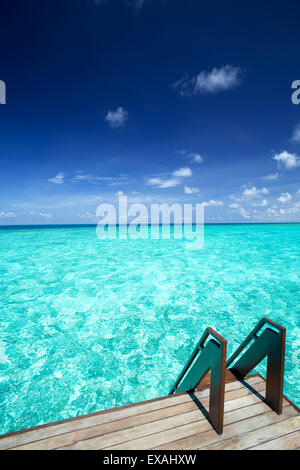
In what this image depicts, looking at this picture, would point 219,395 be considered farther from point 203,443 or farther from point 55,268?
point 55,268

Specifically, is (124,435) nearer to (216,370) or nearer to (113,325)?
(216,370)

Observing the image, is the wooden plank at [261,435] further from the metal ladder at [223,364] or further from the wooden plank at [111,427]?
the wooden plank at [111,427]

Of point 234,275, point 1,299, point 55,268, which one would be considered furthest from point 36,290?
point 234,275

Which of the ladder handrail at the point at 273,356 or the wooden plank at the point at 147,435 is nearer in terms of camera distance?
the wooden plank at the point at 147,435

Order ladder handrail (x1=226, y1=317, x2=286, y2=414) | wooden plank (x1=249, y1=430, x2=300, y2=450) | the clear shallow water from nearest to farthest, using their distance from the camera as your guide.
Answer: wooden plank (x1=249, y1=430, x2=300, y2=450) < ladder handrail (x1=226, y1=317, x2=286, y2=414) < the clear shallow water

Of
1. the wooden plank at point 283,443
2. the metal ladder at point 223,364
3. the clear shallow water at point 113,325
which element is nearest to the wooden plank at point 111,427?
the metal ladder at point 223,364

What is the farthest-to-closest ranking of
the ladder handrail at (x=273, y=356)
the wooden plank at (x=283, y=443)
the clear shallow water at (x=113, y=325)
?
the clear shallow water at (x=113, y=325) < the ladder handrail at (x=273, y=356) < the wooden plank at (x=283, y=443)

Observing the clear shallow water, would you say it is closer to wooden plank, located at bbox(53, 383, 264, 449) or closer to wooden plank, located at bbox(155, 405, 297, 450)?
wooden plank, located at bbox(53, 383, 264, 449)

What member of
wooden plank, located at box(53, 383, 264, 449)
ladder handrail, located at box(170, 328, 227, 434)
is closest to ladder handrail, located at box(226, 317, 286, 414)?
ladder handrail, located at box(170, 328, 227, 434)

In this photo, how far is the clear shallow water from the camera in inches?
158

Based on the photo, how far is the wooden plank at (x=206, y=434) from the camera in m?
1.76

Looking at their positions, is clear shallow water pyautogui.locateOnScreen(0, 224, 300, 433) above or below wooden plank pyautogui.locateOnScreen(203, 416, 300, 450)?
below

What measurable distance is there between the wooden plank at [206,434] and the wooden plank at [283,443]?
0.44ft

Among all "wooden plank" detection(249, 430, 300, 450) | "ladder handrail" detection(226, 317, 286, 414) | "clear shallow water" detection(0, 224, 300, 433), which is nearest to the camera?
"wooden plank" detection(249, 430, 300, 450)
